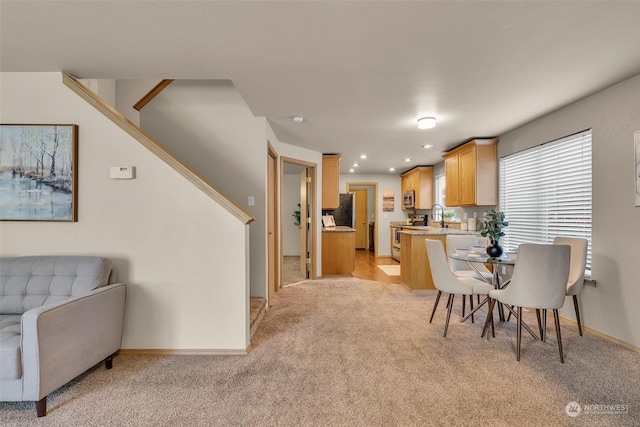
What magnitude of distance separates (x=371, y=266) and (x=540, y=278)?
14.3 ft

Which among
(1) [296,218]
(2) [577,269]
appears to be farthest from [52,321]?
(1) [296,218]

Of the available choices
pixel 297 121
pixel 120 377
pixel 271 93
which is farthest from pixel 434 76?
pixel 120 377

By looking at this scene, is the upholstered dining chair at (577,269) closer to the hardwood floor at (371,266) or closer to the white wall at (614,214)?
the white wall at (614,214)

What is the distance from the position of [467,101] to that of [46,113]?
12.3ft

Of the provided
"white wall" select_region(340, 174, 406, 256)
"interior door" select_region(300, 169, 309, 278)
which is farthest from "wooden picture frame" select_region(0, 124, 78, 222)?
"white wall" select_region(340, 174, 406, 256)

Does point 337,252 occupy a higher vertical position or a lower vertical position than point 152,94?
lower

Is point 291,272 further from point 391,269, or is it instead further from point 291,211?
point 291,211

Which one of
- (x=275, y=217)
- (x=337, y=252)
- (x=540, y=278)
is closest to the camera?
(x=540, y=278)

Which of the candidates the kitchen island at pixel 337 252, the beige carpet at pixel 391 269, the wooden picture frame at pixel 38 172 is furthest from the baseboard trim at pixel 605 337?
the wooden picture frame at pixel 38 172

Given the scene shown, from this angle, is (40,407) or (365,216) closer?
(40,407)

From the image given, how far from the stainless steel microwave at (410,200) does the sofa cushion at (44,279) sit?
637 centimetres

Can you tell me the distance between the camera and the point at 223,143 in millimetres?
3473

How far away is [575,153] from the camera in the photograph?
312 cm

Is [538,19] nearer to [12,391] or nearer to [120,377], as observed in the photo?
[120,377]
